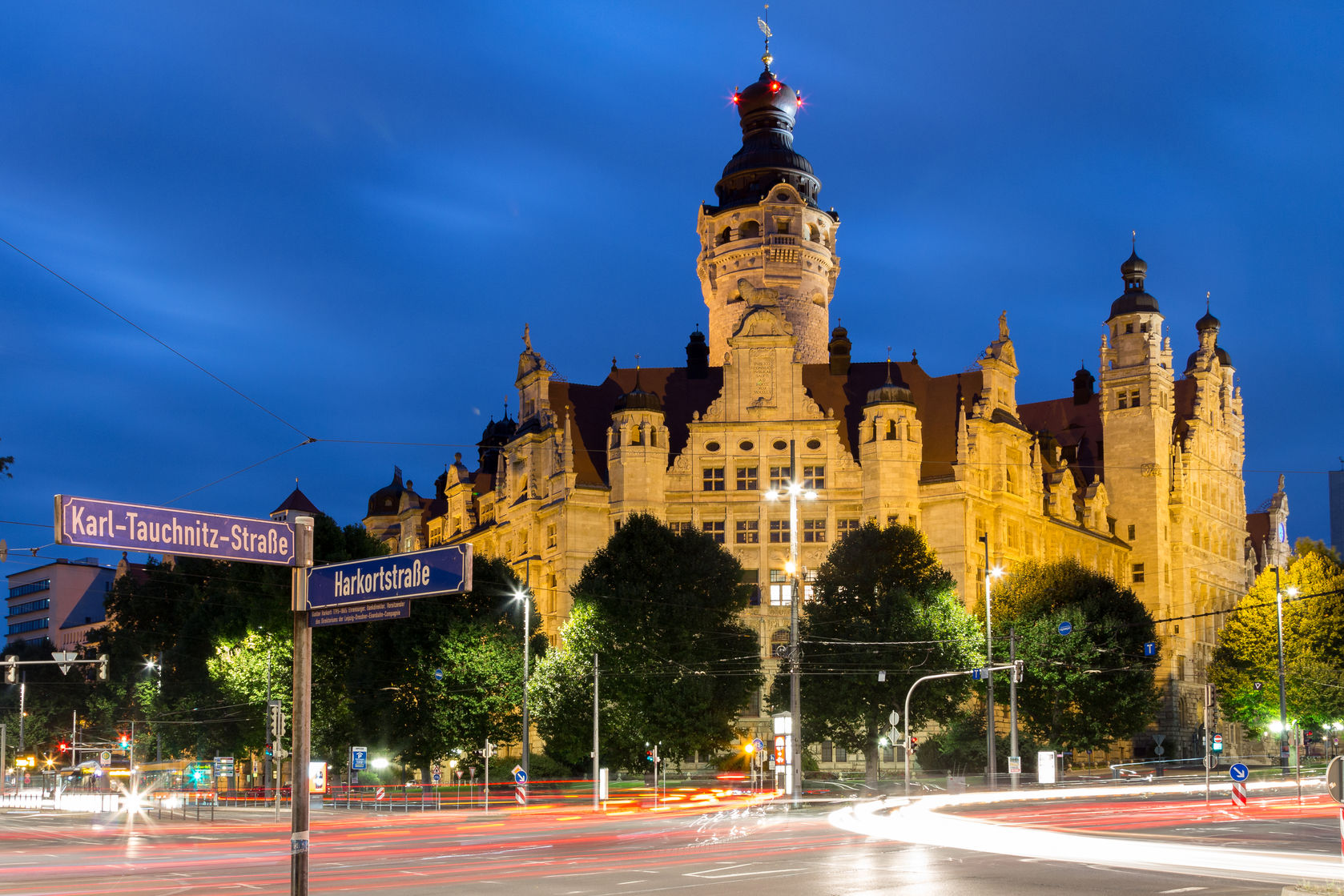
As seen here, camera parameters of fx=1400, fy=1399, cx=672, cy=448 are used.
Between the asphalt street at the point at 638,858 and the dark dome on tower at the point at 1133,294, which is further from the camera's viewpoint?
the dark dome on tower at the point at 1133,294

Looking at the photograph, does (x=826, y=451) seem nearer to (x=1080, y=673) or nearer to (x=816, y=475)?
(x=816, y=475)

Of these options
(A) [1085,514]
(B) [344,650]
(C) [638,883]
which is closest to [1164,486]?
(A) [1085,514]

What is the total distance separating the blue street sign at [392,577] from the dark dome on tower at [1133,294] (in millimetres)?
109772

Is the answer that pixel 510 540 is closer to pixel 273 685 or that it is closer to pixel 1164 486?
pixel 273 685

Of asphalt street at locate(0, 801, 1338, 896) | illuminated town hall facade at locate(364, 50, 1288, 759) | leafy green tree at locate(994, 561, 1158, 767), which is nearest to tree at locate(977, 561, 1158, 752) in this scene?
leafy green tree at locate(994, 561, 1158, 767)

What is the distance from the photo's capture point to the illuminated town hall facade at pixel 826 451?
93.2m

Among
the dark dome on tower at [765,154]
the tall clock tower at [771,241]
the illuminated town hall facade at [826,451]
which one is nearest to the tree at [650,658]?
the illuminated town hall facade at [826,451]

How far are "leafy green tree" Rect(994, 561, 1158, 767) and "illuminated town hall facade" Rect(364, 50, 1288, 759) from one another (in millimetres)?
10813

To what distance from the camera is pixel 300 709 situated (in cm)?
1370

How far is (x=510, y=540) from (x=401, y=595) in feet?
300

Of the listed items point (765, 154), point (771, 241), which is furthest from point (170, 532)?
point (765, 154)

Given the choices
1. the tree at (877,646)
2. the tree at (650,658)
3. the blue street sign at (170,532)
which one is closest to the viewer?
the blue street sign at (170,532)

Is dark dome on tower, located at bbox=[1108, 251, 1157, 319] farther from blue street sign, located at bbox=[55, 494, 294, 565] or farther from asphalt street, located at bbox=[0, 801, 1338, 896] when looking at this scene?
blue street sign, located at bbox=[55, 494, 294, 565]

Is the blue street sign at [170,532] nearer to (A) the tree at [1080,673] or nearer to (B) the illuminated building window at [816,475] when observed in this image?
(A) the tree at [1080,673]
